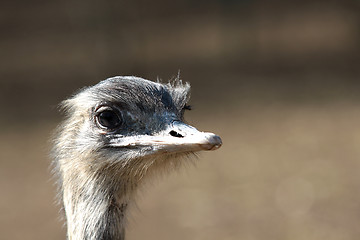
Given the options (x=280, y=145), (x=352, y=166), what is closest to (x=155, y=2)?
(x=280, y=145)

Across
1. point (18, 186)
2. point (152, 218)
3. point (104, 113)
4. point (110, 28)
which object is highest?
point (110, 28)

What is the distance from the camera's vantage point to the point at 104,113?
240 centimetres

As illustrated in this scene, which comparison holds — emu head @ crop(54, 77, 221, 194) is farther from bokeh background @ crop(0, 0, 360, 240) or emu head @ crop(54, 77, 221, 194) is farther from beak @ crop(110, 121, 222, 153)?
bokeh background @ crop(0, 0, 360, 240)

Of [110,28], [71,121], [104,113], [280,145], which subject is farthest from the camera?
[110,28]

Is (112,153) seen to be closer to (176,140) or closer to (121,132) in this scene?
(121,132)

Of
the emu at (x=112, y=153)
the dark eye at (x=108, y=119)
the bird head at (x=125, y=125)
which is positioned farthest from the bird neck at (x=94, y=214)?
the dark eye at (x=108, y=119)

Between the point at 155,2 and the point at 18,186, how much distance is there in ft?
25.0

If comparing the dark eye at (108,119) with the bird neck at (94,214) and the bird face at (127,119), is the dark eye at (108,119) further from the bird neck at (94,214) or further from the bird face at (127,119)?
the bird neck at (94,214)

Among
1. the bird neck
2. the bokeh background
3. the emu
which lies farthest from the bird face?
Result: the bokeh background

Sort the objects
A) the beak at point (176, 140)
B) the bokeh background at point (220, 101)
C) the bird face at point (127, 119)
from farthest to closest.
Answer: the bokeh background at point (220, 101)
the bird face at point (127, 119)
the beak at point (176, 140)

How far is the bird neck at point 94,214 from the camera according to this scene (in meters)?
2.32

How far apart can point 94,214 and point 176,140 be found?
0.47 m

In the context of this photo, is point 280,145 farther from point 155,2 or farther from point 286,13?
point 155,2

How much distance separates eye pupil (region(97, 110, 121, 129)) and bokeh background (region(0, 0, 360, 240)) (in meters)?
0.41
